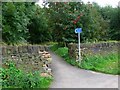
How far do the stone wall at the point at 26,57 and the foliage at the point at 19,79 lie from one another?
0.50 metres

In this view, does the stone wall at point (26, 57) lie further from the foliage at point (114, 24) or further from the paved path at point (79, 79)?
the foliage at point (114, 24)

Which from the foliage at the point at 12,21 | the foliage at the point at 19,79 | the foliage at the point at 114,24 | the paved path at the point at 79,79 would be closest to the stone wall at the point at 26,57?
the foliage at the point at 19,79

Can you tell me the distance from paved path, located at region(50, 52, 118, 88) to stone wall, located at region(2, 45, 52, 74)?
681 mm

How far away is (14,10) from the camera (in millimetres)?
13672

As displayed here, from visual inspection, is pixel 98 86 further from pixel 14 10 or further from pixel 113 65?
pixel 14 10

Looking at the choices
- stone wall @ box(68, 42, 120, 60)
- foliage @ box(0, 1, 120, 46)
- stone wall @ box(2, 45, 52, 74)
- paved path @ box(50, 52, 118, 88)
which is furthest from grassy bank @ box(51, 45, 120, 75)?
foliage @ box(0, 1, 120, 46)

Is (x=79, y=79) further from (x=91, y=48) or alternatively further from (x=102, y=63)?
(x=91, y=48)

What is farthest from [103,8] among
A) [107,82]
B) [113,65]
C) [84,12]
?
[107,82]

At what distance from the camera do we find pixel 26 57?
29.9 ft

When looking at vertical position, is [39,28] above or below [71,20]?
below

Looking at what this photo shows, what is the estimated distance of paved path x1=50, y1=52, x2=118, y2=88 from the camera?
8.42 m

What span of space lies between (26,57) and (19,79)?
4.42 feet

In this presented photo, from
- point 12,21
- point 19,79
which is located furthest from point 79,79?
point 12,21

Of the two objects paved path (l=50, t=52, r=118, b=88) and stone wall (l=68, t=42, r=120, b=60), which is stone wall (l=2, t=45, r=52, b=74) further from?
stone wall (l=68, t=42, r=120, b=60)
